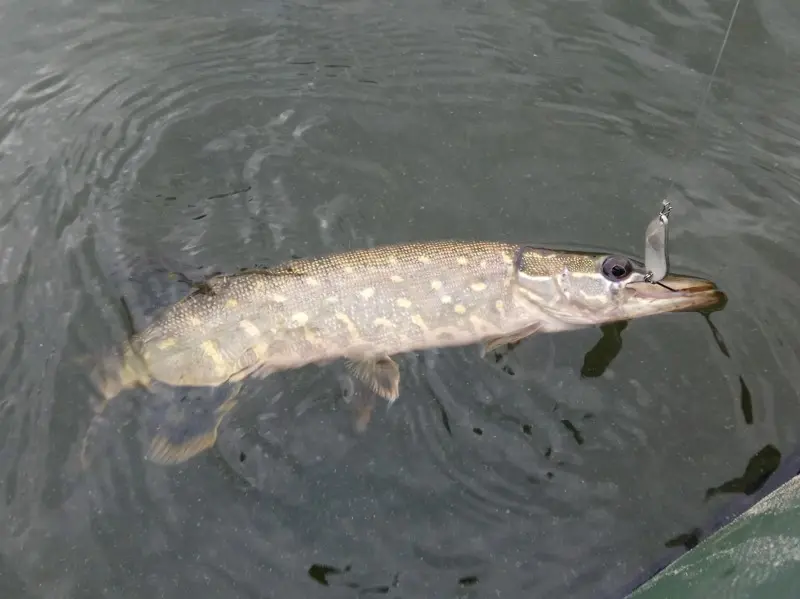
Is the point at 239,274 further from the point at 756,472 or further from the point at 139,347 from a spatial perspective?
the point at 756,472

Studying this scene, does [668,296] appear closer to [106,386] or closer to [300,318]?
[300,318]

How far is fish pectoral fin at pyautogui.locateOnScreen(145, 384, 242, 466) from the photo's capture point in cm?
361

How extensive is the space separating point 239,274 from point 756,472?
2.90 meters

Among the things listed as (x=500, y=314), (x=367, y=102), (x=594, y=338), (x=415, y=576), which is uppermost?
(x=367, y=102)

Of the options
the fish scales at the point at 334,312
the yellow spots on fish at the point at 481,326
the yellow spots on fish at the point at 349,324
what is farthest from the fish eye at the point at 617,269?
the yellow spots on fish at the point at 349,324

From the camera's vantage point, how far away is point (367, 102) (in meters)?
5.34

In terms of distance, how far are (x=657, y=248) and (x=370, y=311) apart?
61.4 inches

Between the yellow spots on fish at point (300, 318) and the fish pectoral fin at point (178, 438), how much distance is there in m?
0.66

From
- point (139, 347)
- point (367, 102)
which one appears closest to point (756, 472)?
point (139, 347)

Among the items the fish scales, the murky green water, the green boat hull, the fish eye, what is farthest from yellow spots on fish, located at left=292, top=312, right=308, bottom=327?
the green boat hull

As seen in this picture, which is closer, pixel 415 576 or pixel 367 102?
pixel 415 576

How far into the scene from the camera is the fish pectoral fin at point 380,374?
3.78 meters

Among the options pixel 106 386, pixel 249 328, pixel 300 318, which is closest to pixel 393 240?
pixel 300 318

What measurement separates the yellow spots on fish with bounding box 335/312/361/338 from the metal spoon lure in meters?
1.62
